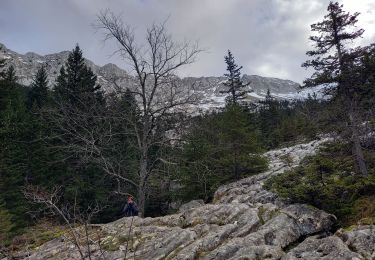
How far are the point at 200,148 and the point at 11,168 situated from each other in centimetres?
1433

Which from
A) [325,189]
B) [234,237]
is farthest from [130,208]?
[325,189]

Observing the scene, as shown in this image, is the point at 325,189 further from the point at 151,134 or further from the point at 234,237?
the point at 151,134

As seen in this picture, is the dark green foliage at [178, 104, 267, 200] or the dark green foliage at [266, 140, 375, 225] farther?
the dark green foliage at [178, 104, 267, 200]

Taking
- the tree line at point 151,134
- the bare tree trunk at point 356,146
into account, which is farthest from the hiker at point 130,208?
the bare tree trunk at point 356,146

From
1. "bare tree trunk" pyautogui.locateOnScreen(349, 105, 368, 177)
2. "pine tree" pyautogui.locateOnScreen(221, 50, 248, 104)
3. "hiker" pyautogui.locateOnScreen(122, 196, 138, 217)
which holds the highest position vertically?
"pine tree" pyautogui.locateOnScreen(221, 50, 248, 104)

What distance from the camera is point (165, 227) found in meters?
13.2

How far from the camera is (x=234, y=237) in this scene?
1036cm

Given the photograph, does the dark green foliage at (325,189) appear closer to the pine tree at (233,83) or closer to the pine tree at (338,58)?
the pine tree at (338,58)

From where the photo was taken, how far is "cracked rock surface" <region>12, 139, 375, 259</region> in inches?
331

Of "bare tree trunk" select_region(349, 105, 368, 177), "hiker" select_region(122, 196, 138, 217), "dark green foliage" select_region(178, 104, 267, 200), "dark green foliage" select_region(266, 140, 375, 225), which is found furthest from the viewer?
"dark green foliage" select_region(178, 104, 267, 200)

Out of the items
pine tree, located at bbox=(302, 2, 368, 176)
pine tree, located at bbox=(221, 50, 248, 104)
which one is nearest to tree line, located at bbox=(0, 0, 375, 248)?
pine tree, located at bbox=(302, 2, 368, 176)

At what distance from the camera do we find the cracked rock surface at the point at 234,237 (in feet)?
27.6

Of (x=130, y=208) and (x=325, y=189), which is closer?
(x=325, y=189)

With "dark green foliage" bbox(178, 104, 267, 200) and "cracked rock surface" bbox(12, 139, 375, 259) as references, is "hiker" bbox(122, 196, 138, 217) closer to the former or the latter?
"cracked rock surface" bbox(12, 139, 375, 259)
